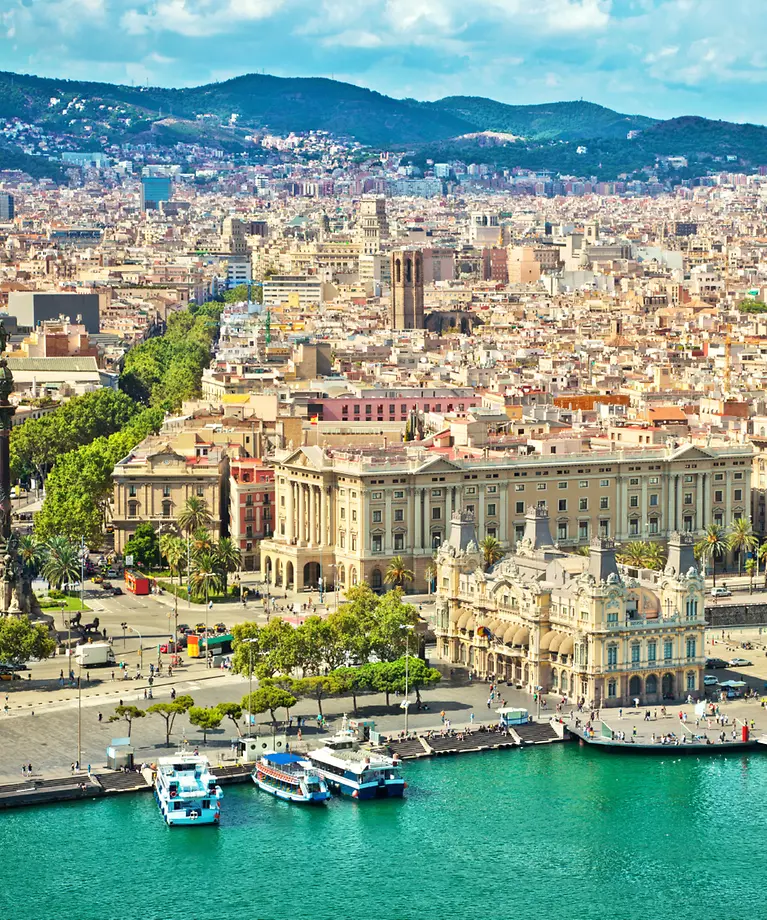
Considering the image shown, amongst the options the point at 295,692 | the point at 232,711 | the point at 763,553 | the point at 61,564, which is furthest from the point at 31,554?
the point at 763,553

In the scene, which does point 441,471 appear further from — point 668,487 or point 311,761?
point 311,761

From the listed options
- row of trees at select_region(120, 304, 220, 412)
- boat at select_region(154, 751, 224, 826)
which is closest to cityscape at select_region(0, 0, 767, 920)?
boat at select_region(154, 751, 224, 826)

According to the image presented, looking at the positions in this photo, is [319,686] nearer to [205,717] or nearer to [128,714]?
[205,717]

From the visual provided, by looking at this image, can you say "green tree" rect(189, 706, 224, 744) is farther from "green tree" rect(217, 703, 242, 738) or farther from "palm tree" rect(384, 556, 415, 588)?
"palm tree" rect(384, 556, 415, 588)

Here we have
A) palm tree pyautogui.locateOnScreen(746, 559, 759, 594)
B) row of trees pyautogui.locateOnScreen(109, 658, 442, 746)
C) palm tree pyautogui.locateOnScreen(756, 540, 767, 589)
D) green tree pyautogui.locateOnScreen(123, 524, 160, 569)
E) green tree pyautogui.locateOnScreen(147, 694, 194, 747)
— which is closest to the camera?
green tree pyautogui.locateOnScreen(147, 694, 194, 747)

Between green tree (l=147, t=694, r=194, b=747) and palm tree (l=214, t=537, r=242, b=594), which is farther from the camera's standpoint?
palm tree (l=214, t=537, r=242, b=594)

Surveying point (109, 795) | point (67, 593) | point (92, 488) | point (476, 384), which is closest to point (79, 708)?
point (109, 795)

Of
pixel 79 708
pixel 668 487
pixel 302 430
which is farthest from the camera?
pixel 302 430
